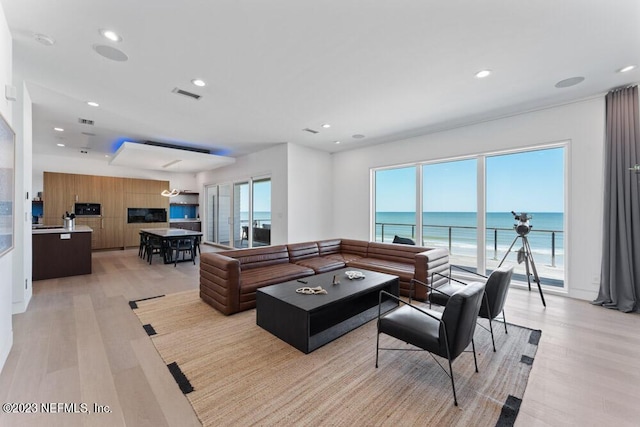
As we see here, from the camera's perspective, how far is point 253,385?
78.5 inches

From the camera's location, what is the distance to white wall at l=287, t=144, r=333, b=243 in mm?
6395

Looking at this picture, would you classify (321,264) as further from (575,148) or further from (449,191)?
(575,148)

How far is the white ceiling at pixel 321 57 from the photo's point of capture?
2.17 m

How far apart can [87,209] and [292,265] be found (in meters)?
7.59

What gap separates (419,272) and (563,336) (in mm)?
1603

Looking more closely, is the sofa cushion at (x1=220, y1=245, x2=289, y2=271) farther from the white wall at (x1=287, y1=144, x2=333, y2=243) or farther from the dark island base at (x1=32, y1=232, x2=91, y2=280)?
the dark island base at (x1=32, y1=232, x2=91, y2=280)

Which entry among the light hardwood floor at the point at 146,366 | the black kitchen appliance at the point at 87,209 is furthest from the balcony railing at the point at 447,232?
the black kitchen appliance at the point at 87,209

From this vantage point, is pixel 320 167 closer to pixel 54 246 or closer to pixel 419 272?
pixel 419 272

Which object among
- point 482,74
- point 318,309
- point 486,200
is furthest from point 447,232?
point 318,309

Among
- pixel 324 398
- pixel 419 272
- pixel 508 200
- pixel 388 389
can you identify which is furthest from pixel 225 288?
pixel 508 200

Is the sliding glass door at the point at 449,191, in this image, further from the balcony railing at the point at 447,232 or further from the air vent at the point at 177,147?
the air vent at the point at 177,147

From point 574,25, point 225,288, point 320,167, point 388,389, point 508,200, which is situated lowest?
point 388,389

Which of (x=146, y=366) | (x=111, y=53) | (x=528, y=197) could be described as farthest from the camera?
(x=528, y=197)

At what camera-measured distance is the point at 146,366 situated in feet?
7.31
